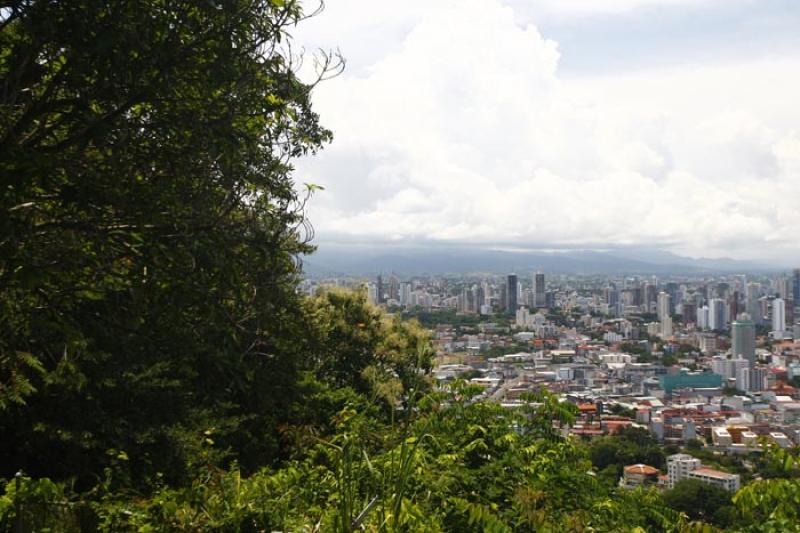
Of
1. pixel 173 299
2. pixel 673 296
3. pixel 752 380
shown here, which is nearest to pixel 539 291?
pixel 673 296

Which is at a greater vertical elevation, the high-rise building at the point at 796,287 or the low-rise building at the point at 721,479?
the low-rise building at the point at 721,479

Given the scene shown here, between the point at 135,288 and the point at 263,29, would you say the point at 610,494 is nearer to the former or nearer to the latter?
the point at 135,288

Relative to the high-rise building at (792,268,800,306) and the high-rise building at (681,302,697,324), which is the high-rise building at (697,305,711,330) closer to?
the high-rise building at (681,302,697,324)

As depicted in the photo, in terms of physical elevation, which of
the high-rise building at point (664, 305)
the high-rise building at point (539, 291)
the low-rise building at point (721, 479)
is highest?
the low-rise building at point (721, 479)

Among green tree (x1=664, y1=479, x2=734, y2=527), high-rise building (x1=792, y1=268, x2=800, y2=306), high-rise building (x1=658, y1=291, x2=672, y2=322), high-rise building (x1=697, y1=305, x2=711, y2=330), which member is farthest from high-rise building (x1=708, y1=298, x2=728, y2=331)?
green tree (x1=664, y1=479, x2=734, y2=527)

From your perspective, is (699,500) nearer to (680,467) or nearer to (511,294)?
(680,467)

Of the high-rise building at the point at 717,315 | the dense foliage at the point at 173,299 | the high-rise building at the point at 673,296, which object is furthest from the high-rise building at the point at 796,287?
the dense foliage at the point at 173,299

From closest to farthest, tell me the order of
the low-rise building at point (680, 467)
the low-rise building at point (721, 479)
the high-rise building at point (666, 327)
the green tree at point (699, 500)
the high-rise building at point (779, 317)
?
1. the green tree at point (699, 500)
2. the low-rise building at point (721, 479)
3. the low-rise building at point (680, 467)
4. the high-rise building at point (779, 317)
5. the high-rise building at point (666, 327)

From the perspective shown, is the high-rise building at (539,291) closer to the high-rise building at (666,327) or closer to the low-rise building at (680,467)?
the high-rise building at (666,327)
